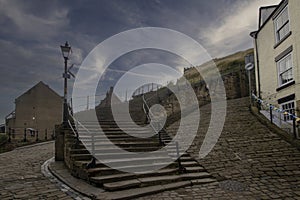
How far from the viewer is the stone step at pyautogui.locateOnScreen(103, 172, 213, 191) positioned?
17.7 feet

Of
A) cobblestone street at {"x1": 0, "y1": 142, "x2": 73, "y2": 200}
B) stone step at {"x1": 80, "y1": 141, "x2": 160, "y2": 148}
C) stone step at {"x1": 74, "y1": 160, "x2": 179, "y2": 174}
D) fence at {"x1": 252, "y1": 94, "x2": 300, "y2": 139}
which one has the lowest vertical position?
cobblestone street at {"x1": 0, "y1": 142, "x2": 73, "y2": 200}

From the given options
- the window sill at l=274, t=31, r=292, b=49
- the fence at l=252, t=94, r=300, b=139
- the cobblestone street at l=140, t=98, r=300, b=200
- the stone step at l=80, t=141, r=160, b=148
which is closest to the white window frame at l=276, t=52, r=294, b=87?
the window sill at l=274, t=31, r=292, b=49

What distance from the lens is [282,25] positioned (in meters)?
11.6

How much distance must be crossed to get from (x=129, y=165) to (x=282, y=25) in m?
10.1

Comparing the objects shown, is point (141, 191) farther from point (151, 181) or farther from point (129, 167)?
point (129, 167)

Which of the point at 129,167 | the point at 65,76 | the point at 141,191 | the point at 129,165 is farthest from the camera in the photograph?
the point at 65,76

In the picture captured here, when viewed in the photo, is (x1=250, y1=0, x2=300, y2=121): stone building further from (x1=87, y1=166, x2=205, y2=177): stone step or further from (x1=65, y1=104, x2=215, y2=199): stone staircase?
(x1=65, y1=104, x2=215, y2=199): stone staircase

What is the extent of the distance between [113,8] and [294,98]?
9.18 metres

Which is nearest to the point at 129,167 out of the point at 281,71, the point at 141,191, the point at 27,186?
the point at 141,191

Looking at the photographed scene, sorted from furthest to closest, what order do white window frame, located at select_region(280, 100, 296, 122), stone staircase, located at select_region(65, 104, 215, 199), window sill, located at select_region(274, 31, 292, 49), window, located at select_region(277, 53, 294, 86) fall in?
window, located at select_region(277, 53, 294, 86)
window sill, located at select_region(274, 31, 292, 49)
white window frame, located at select_region(280, 100, 296, 122)
stone staircase, located at select_region(65, 104, 215, 199)

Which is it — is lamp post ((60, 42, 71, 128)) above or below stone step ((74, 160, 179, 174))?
above

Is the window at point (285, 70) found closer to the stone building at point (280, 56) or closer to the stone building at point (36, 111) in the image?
the stone building at point (280, 56)

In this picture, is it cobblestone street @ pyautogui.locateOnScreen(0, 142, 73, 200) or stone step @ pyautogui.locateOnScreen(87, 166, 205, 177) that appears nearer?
cobblestone street @ pyautogui.locateOnScreen(0, 142, 73, 200)

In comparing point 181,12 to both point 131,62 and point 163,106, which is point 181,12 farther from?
point 163,106
